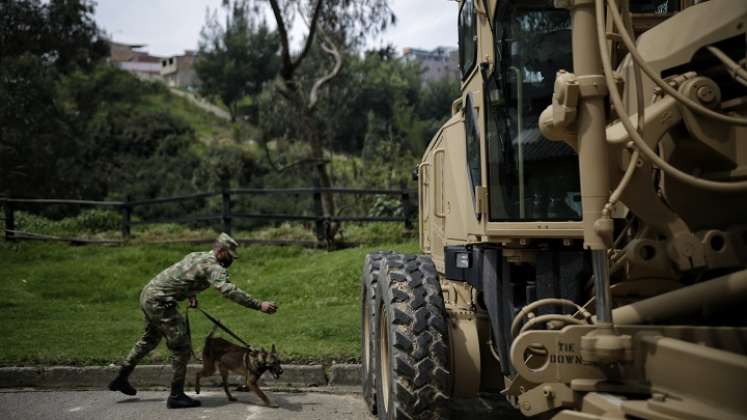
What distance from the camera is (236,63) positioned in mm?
62344

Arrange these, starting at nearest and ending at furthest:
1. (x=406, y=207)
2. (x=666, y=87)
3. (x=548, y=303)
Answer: (x=666, y=87) → (x=548, y=303) → (x=406, y=207)

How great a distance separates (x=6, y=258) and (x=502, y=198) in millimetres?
15663

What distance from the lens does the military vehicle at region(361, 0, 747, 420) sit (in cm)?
394

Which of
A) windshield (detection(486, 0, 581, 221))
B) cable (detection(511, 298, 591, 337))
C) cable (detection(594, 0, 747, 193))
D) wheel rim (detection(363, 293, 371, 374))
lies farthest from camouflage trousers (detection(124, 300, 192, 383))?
cable (detection(594, 0, 747, 193))

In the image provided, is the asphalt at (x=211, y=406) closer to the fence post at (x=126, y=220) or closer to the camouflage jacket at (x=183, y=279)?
the camouflage jacket at (x=183, y=279)

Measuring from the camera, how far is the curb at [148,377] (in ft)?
32.2

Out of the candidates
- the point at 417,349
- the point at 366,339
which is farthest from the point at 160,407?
the point at 417,349

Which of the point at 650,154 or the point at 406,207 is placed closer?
the point at 650,154

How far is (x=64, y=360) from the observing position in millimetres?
10117

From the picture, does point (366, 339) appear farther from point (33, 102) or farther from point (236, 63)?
point (236, 63)

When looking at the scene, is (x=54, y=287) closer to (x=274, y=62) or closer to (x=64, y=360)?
(x=64, y=360)

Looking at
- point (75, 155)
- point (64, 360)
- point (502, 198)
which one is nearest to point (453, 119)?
point (502, 198)

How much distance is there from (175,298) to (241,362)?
0.90 metres

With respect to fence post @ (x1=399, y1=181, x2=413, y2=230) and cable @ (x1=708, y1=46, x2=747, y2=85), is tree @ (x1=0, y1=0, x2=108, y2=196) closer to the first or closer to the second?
fence post @ (x1=399, y1=181, x2=413, y2=230)
